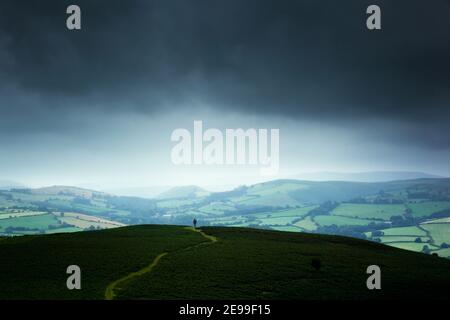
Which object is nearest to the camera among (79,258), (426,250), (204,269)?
(204,269)

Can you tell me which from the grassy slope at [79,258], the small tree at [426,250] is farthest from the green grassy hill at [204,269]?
the small tree at [426,250]

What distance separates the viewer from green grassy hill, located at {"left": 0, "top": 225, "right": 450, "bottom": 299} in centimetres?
4688

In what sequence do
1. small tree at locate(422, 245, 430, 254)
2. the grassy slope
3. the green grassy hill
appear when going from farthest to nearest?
small tree at locate(422, 245, 430, 254), the green grassy hill, the grassy slope

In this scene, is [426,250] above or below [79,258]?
below

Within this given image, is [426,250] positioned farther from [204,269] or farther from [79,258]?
[79,258]

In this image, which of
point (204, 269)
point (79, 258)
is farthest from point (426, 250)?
point (79, 258)

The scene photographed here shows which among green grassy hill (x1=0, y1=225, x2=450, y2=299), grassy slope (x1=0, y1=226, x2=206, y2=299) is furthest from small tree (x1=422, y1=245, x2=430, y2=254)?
grassy slope (x1=0, y1=226, x2=206, y2=299)

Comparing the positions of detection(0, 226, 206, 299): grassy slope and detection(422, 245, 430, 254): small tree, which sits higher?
detection(0, 226, 206, 299): grassy slope

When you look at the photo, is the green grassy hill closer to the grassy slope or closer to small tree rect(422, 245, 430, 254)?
the grassy slope

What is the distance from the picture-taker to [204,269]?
56625 mm

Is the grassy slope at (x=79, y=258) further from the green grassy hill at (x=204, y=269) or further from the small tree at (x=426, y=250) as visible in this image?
the small tree at (x=426, y=250)

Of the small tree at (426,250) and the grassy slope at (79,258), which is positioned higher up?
the grassy slope at (79,258)

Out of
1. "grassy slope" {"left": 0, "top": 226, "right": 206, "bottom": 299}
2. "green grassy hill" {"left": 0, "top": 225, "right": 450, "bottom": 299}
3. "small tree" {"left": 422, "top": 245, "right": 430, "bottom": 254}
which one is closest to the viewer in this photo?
"grassy slope" {"left": 0, "top": 226, "right": 206, "bottom": 299}

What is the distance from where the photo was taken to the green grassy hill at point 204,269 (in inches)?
1845
